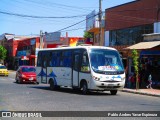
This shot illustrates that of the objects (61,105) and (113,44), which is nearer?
(61,105)

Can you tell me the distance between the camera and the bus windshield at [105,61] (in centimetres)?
2167

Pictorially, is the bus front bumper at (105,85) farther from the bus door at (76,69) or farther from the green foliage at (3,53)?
the green foliage at (3,53)

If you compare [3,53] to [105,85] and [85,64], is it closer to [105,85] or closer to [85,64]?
[85,64]

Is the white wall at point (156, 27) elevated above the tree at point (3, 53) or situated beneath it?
elevated above

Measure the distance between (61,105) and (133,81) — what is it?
47.8 feet

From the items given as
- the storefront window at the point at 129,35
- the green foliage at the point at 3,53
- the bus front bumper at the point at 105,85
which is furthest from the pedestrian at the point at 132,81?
the green foliage at the point at 3,53

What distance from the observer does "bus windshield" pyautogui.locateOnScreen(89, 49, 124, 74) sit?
21.7m

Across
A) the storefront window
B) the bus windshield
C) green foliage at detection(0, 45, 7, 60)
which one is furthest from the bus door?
green foliage at detection(0, 45, 7, 60)

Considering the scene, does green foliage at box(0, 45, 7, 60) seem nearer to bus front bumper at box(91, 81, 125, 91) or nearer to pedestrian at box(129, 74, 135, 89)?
pedestrian at box(129, 74, 135, 89)

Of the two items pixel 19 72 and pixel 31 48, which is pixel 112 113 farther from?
pixel 31 48

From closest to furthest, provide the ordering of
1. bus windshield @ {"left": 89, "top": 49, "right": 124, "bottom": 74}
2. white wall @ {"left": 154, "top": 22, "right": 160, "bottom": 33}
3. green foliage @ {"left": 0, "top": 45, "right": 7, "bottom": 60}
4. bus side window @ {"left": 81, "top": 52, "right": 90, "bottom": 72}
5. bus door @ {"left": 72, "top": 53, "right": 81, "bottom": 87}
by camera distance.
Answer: bus windshield @ {"left": 89, "top": 49, "right": 124, "bottom": 74}, bus side window @ {"left": 81, "top": 52, "right": 90, "bottom": 72}, bus door @ {"left": 72, "top": 53, "right": 81, "bottom": 87}, white wall @ {"left": 154, "top": 22, "right": 160, "bottom": 33}, green foliage @ {"left": 0, "top": 45, "right": 7, "bottom": 60}

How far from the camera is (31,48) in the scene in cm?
7794

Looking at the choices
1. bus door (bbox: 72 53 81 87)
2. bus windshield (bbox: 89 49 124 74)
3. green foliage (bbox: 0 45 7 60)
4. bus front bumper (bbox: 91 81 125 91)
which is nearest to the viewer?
bus front bumper (bbox: 91 81 125 91)

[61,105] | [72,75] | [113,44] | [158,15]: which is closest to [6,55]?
[113,44]
